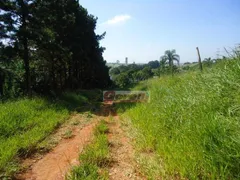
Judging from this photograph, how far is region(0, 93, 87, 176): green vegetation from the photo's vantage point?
4.08m

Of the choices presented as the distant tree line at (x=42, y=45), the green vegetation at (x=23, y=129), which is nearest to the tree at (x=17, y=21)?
the distant tree line at (x=42, y=45)

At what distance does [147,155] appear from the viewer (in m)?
4.00

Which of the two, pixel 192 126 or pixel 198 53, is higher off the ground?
pixel 198 53

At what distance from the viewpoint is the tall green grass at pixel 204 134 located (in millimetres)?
2711

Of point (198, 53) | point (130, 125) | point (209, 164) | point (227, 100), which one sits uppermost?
point (198, 53)

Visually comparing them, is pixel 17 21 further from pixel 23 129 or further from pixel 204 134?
pixel 204 134

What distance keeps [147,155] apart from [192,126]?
1.01m

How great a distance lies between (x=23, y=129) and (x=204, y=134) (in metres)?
4.77

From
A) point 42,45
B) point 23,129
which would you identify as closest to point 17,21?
point 42,45

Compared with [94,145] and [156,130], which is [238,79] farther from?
[94,145]

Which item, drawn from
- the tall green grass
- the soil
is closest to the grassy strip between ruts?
the soil

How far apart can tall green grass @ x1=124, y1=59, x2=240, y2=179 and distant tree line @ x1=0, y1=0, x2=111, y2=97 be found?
9903 mm

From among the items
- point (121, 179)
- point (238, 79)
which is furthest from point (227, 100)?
point (121, 179)

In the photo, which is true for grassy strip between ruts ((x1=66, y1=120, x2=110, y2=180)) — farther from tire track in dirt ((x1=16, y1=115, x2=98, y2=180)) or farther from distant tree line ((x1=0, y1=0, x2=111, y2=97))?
distant tree line ((x1=0, y1=0, x2=111, y2=97))
